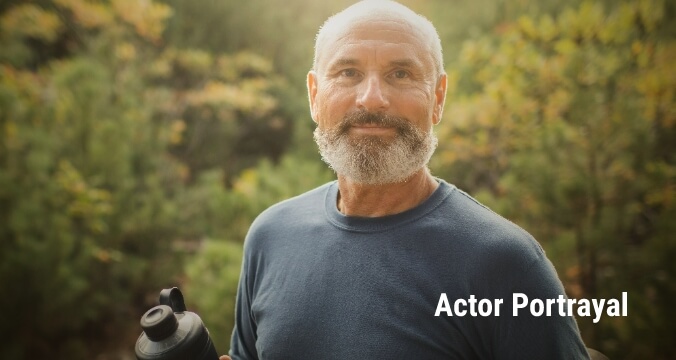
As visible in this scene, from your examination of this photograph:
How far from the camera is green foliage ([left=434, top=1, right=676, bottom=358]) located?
210 cm

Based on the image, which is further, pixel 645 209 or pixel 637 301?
pixel 645 209

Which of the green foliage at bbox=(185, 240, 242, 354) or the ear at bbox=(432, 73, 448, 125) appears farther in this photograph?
→ the green foliage at bbox=(185, 240, 242, 354)

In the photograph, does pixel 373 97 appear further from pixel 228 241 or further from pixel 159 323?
pixel 228 241

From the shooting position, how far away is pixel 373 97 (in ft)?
4.33

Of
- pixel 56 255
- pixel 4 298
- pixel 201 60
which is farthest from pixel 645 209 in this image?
pixel 201 60

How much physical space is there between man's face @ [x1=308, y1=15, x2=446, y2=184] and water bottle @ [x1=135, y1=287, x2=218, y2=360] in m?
0.65

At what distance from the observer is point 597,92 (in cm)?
262

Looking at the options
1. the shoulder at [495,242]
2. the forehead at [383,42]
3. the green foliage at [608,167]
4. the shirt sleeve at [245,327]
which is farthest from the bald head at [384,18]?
the green foliage at [608,167]

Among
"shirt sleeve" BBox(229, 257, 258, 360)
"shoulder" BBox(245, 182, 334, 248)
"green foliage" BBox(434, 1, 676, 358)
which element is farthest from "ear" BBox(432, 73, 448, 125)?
"green foliage" BBox(434, 1, 676, 358)

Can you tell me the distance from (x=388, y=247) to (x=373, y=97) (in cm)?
45

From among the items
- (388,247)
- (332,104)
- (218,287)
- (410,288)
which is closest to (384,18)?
(332,104)

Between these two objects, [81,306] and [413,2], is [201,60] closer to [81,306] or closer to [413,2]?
[413,2]

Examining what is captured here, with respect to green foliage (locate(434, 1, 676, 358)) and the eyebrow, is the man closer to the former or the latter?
the eyebrow

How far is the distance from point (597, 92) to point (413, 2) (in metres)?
4.22
